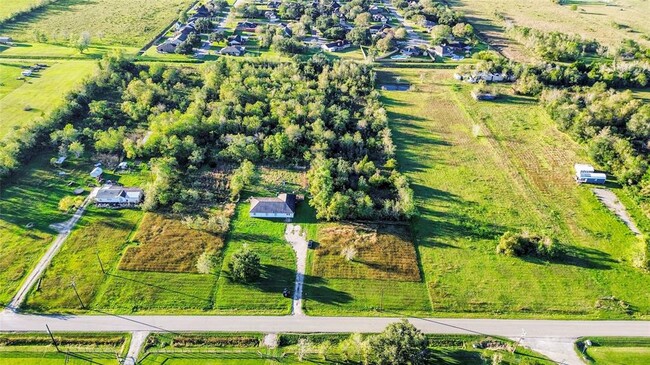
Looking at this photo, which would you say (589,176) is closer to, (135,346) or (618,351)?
(618,351)

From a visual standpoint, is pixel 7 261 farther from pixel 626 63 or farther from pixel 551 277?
pixel 626 63

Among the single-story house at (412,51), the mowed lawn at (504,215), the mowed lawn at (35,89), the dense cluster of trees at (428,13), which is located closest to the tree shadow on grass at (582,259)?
the mowed lawn at (504,215)

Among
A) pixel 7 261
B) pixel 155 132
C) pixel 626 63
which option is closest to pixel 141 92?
pixel 155 132

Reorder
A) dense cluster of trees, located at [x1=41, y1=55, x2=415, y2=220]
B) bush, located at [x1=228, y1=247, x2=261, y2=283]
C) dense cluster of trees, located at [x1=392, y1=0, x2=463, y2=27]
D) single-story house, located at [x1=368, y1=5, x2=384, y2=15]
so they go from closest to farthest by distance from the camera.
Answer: bush, located at [x1=228, y1=247, x2=261, y2=283] → dense cluster of trees, located at [x1=41, y1=55, x2=415, y2=220] → dense cluster of trees, located at [x1=392, y1=0, x2=463, y2=27] → single-story house, located at [x1=368, y1=5, x2=384, y2=15]

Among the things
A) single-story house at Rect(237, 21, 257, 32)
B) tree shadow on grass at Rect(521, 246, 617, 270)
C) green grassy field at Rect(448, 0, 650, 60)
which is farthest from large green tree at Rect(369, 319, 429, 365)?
single-story house at Rect(237, 21, 257, 32)

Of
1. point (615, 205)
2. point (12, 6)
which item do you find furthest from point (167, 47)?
point (615, 205)

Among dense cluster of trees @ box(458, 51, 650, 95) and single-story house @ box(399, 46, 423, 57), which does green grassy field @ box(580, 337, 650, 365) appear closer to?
dense cluster of trees @ box(458, 51, 650, 95)
